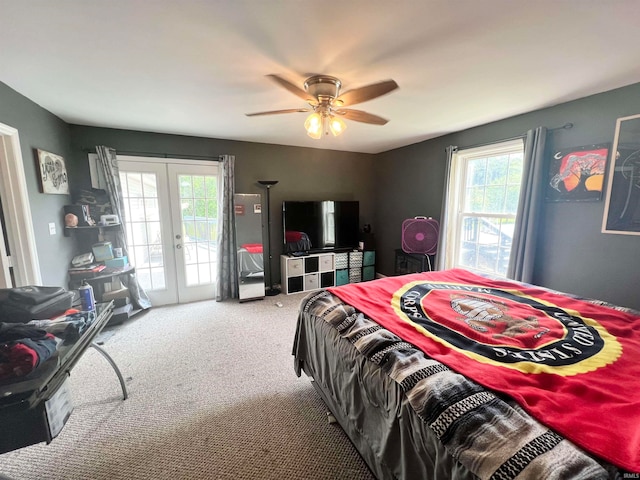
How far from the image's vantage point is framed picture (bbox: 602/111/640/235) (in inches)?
81.3

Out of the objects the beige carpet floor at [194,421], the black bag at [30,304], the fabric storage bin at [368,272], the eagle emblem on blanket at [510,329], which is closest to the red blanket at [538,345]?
the eagle emblem on blanket at [510,329]

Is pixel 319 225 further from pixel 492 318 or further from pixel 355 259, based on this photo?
pixel 492 318

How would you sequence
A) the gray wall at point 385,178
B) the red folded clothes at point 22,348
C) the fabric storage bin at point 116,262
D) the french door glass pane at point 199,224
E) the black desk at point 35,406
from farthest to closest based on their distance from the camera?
the french door glass pane at point 199,224 < the fabric storage bin at point 116,262 < the gray wall at point 385,178 < the red folded clothes at point 22,348 < the black desk at point 35,406

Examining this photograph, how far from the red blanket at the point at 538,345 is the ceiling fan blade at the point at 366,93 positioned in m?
1.38

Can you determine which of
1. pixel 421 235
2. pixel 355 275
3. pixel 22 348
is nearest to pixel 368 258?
pixel 355 275

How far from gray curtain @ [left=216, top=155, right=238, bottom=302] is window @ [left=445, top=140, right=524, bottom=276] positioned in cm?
301

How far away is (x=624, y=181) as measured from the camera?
212cm

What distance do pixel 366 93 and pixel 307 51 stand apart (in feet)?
1.46

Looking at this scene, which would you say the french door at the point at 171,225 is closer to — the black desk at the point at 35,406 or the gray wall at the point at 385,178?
the gray wall at the point at 385,178

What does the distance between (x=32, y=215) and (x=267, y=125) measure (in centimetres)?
233

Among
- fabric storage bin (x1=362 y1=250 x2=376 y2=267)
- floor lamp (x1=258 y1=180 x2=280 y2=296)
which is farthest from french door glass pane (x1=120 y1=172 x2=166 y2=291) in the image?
fabric storage bin (x1=362 y1=250 x2=376 y2=267)

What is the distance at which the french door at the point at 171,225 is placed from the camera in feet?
11.3

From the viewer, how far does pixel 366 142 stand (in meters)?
4.02

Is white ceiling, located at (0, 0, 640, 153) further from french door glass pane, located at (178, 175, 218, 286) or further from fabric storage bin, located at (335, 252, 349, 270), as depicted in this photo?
fabric storage bin, located at (335, 252, 349, 270)
